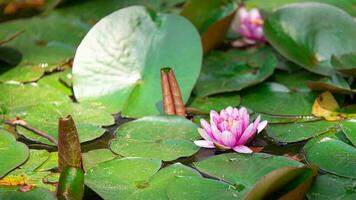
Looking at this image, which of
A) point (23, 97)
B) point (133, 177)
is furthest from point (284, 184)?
point (23, 97)

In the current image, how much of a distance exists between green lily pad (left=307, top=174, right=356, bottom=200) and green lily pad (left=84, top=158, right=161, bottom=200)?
36cm

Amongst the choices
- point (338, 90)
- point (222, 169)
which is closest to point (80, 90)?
point (222, 169)

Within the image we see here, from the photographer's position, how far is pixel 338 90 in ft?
5.74

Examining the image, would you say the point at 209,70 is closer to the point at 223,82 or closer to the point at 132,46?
the point at 223,82

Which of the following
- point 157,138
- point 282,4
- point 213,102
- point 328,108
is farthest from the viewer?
point 282,4

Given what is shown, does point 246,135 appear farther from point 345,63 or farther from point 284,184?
point 345,63

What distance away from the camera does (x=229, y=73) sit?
77.1 inches

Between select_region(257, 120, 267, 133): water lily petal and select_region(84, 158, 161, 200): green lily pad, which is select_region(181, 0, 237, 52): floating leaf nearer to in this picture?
select_region(257, 120, 267, 133): water lily petal

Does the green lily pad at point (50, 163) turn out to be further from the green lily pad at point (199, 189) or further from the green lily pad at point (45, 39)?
the green lily pad at point (45, 39)

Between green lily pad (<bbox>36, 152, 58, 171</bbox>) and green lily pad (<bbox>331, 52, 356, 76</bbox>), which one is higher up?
green lily pad (<bbox>331, 52, 356, 76</bbox>)

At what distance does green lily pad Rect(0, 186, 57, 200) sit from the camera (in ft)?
4.29

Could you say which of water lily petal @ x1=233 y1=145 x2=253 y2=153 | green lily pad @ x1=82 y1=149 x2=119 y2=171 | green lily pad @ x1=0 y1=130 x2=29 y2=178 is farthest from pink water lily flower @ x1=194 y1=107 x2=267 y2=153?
green lily pad @ x1=0 y1=130 x2=29 y2=178

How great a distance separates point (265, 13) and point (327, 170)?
977 millimetres

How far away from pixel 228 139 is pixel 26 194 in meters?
0.49
